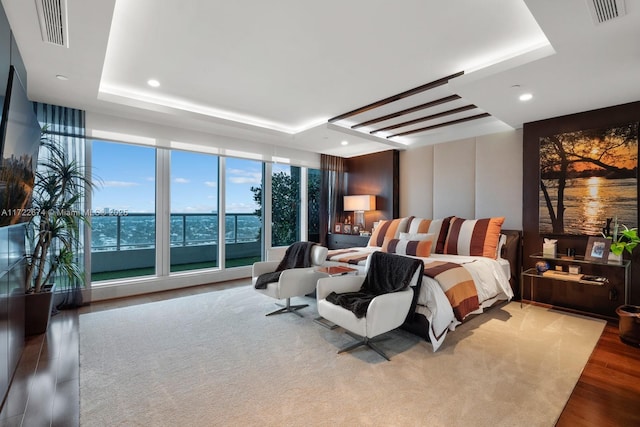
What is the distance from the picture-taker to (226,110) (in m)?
4.54

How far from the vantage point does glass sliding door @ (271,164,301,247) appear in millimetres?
6473

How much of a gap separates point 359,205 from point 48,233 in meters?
4.90

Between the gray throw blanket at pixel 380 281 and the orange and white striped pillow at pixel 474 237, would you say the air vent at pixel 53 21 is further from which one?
the orange and white striped pillow at pixel 474 237

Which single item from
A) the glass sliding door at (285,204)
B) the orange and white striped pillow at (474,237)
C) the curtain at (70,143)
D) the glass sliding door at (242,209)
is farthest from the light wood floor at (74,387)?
the glass sliding door at (285,204)

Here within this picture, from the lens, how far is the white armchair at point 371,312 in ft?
8.38

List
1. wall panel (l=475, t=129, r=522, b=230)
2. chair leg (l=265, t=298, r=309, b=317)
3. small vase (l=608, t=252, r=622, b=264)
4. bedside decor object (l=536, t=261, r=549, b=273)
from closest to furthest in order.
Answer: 1. small vase (l=608, t=252, r=622, b=264)
2. chair leg (l=265, t=298, r=309, b=317)
3. bedside decor object (l=536, t=261, r=549, b=273)
4. wall panel (l=475, t=129, r=522, b=230)

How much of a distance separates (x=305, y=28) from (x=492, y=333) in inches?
138

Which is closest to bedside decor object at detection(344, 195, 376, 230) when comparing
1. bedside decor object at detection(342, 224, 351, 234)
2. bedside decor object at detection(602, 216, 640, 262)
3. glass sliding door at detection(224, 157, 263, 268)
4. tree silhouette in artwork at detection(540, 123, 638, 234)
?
bedside decor object at detection(342, 224, 351, 234)

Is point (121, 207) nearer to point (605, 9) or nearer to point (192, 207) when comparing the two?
point (192, 207)

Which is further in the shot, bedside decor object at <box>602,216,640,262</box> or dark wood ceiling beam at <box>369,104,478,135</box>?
dark wood ceiling beam at <box>369,104,478,135</box>

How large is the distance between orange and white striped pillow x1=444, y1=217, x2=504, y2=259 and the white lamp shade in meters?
1.90

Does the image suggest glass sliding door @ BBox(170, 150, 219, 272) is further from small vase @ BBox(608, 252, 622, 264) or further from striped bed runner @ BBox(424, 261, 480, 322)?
small vase @ BBox(608, 252, 622, 264)

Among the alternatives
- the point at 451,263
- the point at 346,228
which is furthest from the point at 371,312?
the point at 346,228

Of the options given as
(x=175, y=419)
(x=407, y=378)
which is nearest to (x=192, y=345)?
(x=175, y=419)
